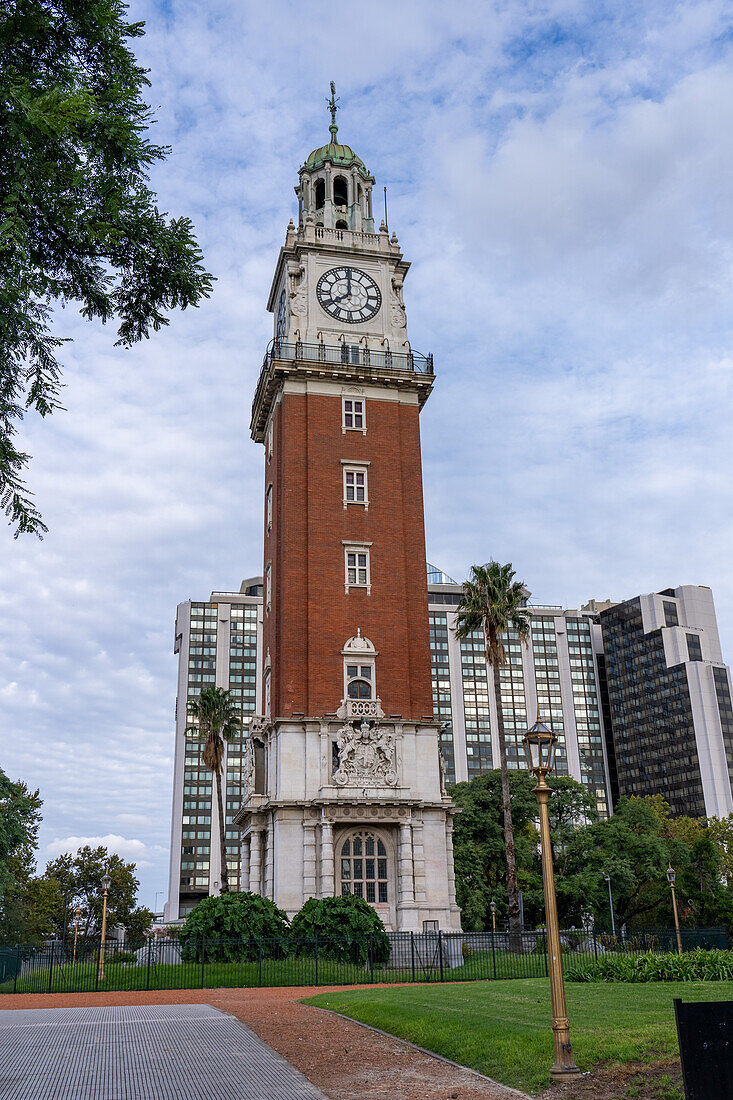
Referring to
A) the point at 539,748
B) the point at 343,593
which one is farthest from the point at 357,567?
the point at 539,748

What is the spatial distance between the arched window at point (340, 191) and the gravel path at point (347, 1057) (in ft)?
164

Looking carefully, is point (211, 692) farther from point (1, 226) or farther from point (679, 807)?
point (679, 807)

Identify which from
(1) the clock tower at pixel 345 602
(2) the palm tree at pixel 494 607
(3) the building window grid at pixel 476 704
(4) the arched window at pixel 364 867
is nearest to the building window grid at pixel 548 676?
(3) the building window grid at pixel 476 704

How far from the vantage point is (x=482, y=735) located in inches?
5773

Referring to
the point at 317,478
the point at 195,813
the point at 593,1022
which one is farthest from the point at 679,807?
the point at 593,1022

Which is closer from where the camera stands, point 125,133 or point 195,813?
point 125,133

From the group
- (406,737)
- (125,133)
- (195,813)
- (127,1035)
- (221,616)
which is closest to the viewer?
(125,133)

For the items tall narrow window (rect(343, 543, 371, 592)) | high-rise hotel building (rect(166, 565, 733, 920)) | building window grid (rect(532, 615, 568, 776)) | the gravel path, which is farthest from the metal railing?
building window grid (rect(532, 615, 568, 776))

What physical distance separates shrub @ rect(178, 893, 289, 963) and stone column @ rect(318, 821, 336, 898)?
408 cm

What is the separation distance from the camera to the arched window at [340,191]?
63.0 metres

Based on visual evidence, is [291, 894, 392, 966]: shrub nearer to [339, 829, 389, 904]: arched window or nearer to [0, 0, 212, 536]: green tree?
[339, 829, 389, 904]: arched window

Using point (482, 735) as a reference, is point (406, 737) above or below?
below

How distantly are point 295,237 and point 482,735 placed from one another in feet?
334

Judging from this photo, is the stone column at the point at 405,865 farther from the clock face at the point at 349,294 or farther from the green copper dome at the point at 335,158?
the green copper dome at the point at 335,158
